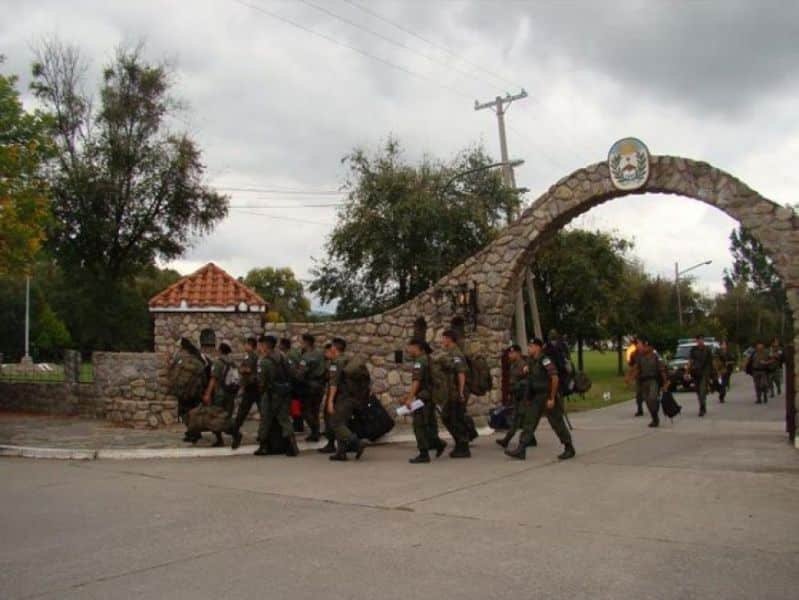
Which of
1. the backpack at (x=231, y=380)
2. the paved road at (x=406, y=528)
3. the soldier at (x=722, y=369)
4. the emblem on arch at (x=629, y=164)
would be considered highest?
the emblem on arch at (x=629, y=164)

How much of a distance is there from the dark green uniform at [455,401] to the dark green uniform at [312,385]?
8.87 ft

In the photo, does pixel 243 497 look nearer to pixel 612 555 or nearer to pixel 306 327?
pixel 612 555

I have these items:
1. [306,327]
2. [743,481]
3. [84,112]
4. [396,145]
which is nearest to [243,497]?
[743,481]

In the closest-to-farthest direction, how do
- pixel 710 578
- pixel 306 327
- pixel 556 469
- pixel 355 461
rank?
pixel 710 578
pixel 556 469
pixel 355 461
pixel 306 327

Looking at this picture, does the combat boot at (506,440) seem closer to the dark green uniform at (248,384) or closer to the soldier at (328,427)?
the soldier at (328,427)

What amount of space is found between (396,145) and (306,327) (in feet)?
33.4

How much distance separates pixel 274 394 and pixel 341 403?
118 centimetres

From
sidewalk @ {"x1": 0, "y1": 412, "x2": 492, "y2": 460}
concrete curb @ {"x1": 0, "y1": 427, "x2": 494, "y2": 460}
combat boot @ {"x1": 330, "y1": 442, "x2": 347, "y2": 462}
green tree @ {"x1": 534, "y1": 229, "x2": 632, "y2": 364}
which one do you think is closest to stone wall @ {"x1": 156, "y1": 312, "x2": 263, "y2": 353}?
sidewalk @ {"x1": 0, "y1": 412, "x2": 492, "y2": 460}

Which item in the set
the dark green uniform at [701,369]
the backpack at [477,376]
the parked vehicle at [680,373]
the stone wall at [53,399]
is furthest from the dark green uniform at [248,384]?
the parked vehicle at [680,373]

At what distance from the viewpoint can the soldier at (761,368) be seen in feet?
75.7

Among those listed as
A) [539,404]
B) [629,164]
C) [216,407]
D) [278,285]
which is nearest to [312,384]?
[216,407]

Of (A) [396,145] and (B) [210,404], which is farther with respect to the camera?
(A) [396,145]

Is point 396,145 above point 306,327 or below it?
above

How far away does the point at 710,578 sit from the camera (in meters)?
5.38
